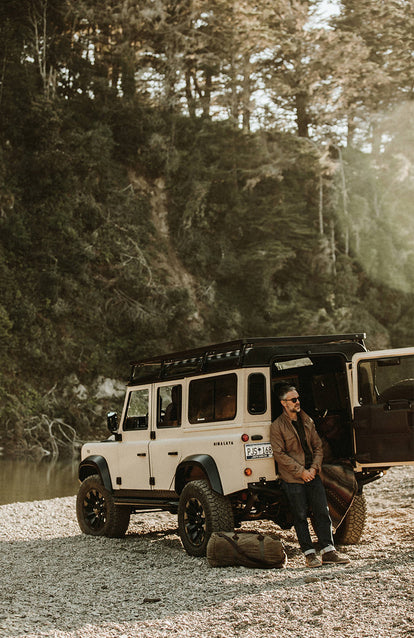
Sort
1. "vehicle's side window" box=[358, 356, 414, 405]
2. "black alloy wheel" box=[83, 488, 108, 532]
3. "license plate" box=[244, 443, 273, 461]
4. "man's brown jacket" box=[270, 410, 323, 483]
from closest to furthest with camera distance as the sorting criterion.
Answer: "man's brown jacket" box=[270, 410, 323, 483]
"license plate" box=[244, 443, 273, 461]
"vehicle's side window" box=[358, 356, 414, 405]
"black alloy wheel" box=[83, 488, 108, 532]

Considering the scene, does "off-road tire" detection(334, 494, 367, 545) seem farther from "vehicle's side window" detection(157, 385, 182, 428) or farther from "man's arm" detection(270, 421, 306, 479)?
"vehicle's side window" detection(157, 385, 182, 428)

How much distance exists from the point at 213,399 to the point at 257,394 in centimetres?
71

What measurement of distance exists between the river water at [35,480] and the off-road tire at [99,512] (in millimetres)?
6204

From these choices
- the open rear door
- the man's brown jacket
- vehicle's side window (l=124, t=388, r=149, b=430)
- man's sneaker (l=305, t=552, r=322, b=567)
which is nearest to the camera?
man's sneaker (l=305, t=552, r=322, b=567)

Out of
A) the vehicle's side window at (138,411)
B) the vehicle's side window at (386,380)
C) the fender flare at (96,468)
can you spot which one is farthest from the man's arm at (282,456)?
the fender flare at (96,468)

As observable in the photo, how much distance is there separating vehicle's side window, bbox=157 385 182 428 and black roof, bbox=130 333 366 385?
0.20 metres

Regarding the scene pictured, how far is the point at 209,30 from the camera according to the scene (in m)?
43.8

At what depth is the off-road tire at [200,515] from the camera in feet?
29.3

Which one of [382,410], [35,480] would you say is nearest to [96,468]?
[382,410]

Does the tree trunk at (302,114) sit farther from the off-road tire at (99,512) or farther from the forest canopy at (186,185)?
the off-road tire at (99,512)

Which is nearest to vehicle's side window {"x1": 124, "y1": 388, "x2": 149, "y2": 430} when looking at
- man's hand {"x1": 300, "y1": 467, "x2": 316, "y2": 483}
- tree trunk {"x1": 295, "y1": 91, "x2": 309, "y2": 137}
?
man's hand {"x1": 300, "y1": 467, "x2": 316, "y2": 483}

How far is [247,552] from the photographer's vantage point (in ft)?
28.0

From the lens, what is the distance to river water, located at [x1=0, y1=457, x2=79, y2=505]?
61.9ft

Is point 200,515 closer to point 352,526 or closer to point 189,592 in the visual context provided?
point 189,592
